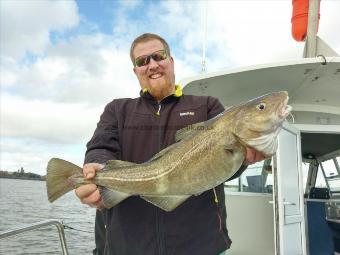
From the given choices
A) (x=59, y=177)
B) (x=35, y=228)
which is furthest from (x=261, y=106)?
(x=35, y=228)

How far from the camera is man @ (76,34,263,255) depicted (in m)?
2.95

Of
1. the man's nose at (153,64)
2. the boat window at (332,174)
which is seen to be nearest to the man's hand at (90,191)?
the man's nose at (153,64)

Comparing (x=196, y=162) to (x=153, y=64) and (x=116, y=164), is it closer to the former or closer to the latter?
(x=116, y=164)

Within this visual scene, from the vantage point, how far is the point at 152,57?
3.44 m

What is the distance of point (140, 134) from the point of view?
325 cm

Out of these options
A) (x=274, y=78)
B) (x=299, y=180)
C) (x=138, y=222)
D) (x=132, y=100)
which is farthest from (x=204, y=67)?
(x=138, y=222)

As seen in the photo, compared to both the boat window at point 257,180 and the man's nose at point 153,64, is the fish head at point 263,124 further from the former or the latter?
the boat window at point 257,180

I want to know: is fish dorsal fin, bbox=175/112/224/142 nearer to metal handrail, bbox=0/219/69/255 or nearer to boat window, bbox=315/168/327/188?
metal handrail, bbox=0/219/69/255

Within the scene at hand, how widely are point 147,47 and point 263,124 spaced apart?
1315 mm

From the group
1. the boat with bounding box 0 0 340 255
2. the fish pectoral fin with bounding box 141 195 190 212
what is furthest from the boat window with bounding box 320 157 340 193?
the fish pectoral fin with bounding box 141 195 190 212

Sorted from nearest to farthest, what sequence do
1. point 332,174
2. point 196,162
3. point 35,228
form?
point 196,162, point 35,228, point 332,174

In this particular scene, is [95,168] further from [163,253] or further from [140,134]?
[163,253]

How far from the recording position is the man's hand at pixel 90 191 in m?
2.85

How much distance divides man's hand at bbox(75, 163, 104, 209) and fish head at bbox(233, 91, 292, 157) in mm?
993
